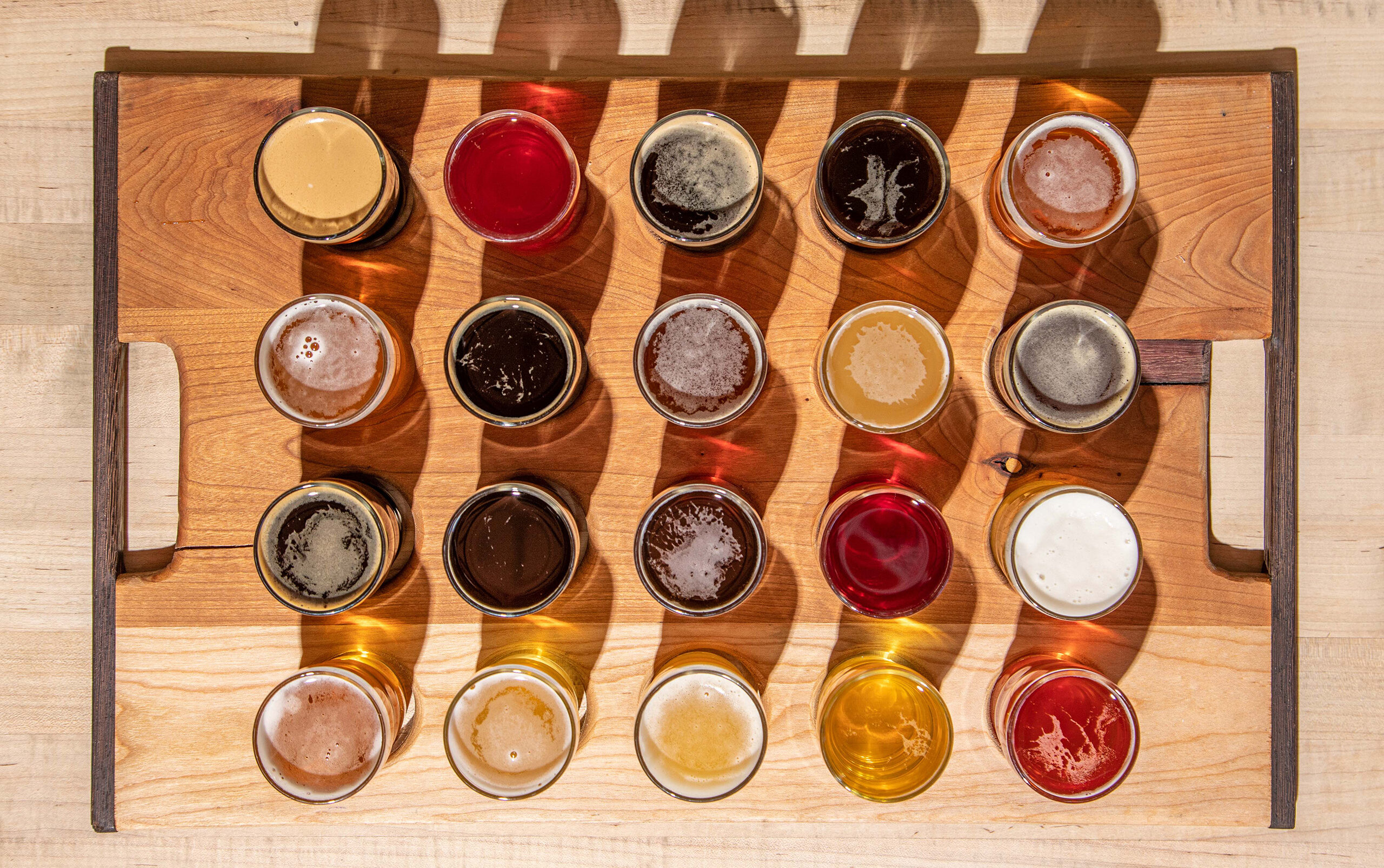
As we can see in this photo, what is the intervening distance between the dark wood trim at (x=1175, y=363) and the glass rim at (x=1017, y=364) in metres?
0.08

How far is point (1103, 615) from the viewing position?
4.37 feet

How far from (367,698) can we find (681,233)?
3.29ft

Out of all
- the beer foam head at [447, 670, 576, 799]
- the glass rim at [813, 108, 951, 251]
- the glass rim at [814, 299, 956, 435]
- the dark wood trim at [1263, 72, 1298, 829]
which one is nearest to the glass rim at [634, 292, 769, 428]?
the glass rim at [814, 299, 956, 435]

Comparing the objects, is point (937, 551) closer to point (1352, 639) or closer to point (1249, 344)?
point (1249, 344)

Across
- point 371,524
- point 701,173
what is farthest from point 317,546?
point 701,173

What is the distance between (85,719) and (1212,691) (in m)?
2.43

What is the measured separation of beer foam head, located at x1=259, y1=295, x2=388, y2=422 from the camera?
1287 millimetres

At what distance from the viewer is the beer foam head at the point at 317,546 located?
129 centimetres

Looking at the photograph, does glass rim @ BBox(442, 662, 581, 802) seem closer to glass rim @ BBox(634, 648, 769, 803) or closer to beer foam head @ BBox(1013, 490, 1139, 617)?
glass rim @ BBox(634, 648, 769, 803)

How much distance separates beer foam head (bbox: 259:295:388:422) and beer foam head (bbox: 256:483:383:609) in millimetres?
154

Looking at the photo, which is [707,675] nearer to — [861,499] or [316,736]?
[861,499]

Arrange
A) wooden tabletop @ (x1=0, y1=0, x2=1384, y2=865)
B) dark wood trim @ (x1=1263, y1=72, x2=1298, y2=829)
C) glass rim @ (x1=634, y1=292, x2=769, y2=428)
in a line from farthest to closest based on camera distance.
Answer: wooden tabletop @ (x1=0, y1=0, x2=1384, y2=865), dark wood trim @ (x1=1263, y1=72, x2=1298, y2=829), glass rim @ (x1=634, y1=292, x2=769, y2=428)

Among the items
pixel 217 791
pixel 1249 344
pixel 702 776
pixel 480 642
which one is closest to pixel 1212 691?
pixel 1249 344

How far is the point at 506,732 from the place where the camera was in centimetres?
130
